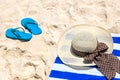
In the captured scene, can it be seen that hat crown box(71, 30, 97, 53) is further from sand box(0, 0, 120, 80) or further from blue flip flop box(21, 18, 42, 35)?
blue flip flop box(21, 18, 42, 35)

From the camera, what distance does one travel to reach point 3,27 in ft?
7.99

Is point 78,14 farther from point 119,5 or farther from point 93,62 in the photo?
point 93,62

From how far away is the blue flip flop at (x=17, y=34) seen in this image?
230cm

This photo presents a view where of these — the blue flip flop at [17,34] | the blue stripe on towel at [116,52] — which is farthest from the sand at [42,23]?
the blue stripe on towel at [116,52]

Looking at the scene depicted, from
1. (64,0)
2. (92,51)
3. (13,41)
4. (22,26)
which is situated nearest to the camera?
(92,51)

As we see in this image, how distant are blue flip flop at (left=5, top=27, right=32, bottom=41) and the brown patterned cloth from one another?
1.94 ft

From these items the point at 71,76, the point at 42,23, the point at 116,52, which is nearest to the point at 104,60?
the point at 116,52

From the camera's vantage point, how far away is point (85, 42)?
1.91 metres

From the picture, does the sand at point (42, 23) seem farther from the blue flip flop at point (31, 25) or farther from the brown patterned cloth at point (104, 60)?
the brown patterned cloth at point (104, 60)

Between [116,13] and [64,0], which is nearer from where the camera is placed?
[116,13]

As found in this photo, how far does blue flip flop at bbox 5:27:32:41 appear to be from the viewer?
2297mm

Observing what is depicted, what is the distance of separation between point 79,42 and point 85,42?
0.15ft

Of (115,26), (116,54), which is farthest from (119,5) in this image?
(116,54)

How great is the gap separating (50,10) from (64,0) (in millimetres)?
196
